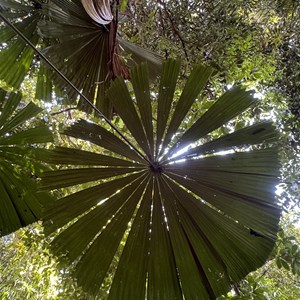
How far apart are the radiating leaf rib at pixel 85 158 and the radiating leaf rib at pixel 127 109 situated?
0.10 meters

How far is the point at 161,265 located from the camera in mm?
1209

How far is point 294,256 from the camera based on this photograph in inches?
63.1

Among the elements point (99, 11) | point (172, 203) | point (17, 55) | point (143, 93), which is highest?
point (99, 11)

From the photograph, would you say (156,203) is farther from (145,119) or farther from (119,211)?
(145,119)

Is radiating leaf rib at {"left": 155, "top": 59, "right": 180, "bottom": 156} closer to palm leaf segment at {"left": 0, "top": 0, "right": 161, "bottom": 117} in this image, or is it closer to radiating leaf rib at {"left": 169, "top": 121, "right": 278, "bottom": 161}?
radiating leaf rib at {"left": 169, "top": 121, "right": 278, "bottom": 161}

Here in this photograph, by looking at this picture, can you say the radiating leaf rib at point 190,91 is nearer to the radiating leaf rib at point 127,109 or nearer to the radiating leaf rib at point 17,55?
the radiating leaf rib at point 127,109

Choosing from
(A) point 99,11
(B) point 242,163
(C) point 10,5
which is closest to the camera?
(B) point 242,163

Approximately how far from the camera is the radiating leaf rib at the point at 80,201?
124cm

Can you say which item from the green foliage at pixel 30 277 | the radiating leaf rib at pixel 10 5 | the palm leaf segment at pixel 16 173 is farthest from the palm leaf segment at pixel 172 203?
the green foliage at pixel 30 277

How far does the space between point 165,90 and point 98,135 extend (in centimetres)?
31

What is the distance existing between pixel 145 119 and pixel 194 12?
3.84 ft

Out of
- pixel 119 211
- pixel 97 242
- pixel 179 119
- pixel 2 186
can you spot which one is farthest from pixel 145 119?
pixel 2 186

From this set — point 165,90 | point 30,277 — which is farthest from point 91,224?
point 30,277

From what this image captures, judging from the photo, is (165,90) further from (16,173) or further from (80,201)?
(16,173)
